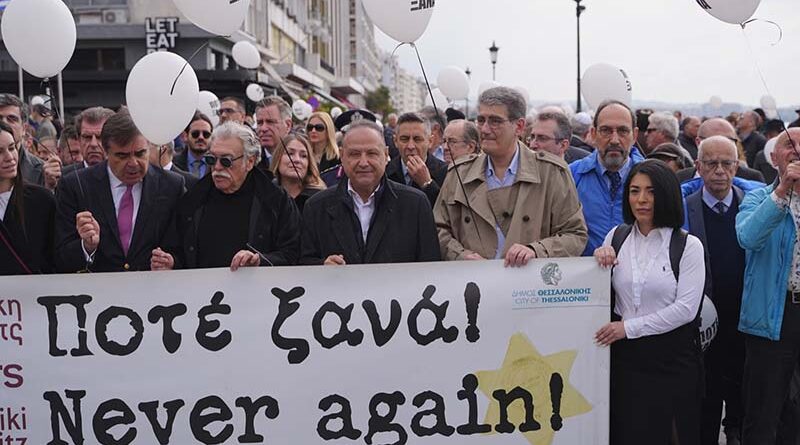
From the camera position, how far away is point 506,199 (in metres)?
4.29

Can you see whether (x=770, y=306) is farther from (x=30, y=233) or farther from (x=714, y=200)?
(x=30, y=233)

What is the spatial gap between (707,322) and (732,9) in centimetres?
170

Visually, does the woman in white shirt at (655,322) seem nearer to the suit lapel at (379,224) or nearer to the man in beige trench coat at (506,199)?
the man in beige trench coat at (506,199)

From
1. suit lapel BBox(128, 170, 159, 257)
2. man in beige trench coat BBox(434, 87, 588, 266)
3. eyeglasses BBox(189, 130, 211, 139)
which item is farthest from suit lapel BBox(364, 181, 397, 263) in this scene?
eyeglasses BBox(189, 130, 211, 139)

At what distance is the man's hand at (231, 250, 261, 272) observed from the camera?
390cm

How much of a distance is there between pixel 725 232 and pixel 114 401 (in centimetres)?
343

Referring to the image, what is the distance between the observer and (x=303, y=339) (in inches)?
154

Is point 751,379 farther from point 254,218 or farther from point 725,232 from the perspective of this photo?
point 254,218

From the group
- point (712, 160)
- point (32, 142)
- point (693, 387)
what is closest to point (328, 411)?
point (693, 387)

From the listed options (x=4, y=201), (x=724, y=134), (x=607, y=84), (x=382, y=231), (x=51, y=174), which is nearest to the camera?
(x=382, y=231)

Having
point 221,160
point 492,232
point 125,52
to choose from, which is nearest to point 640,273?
point 492,232

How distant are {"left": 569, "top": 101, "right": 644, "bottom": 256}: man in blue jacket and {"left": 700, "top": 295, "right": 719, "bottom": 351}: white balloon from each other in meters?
0.74

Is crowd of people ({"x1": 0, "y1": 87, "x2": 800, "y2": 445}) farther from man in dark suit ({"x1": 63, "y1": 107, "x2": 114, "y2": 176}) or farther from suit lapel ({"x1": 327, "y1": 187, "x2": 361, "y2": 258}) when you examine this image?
man in dark suit ({"x1": 63, "y1": 107, "x2": 114, "y2": 176})

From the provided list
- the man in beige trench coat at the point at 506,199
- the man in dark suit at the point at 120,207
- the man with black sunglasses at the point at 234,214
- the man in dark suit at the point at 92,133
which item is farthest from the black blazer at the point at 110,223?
the man in beige trench coat at the point at 506,199
